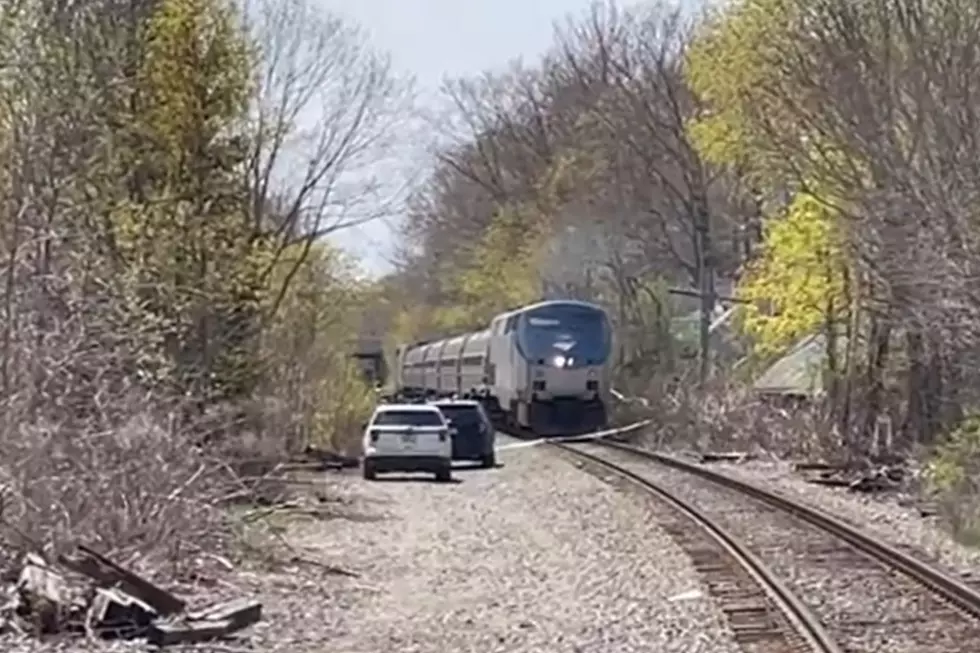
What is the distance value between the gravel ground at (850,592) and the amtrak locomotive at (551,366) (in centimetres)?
2782

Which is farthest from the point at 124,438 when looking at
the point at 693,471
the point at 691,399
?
the point at 691,399

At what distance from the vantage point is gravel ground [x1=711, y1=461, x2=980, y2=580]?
880 inches

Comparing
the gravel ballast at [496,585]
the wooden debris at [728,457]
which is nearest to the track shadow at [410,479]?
the gravel ballast at [496,585]

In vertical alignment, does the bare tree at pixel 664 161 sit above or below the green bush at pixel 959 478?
above

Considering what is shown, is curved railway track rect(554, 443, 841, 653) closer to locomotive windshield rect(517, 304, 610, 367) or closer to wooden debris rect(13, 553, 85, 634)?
wooden debris rect(13, 553, 85, 634)

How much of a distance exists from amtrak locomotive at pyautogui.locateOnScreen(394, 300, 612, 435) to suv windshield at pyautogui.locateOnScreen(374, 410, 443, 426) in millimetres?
17716

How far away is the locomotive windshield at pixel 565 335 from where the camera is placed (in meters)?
57.4

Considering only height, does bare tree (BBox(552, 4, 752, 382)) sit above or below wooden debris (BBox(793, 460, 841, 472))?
above

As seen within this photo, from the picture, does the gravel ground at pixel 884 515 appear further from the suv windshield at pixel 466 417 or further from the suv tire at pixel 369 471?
the suv tire at pixel 369 471

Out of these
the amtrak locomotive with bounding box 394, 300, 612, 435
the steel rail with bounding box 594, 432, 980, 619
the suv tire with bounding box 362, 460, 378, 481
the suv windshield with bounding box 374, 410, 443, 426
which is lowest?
the steel rail with bounding box 594, 432, 980, 619

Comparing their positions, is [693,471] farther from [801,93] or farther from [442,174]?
[442,174]

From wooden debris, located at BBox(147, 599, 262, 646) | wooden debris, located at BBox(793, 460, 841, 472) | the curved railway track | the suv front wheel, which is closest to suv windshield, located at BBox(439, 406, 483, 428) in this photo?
the suv front wheel

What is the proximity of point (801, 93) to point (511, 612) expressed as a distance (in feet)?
71.4

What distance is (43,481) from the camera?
16406 millimetres
